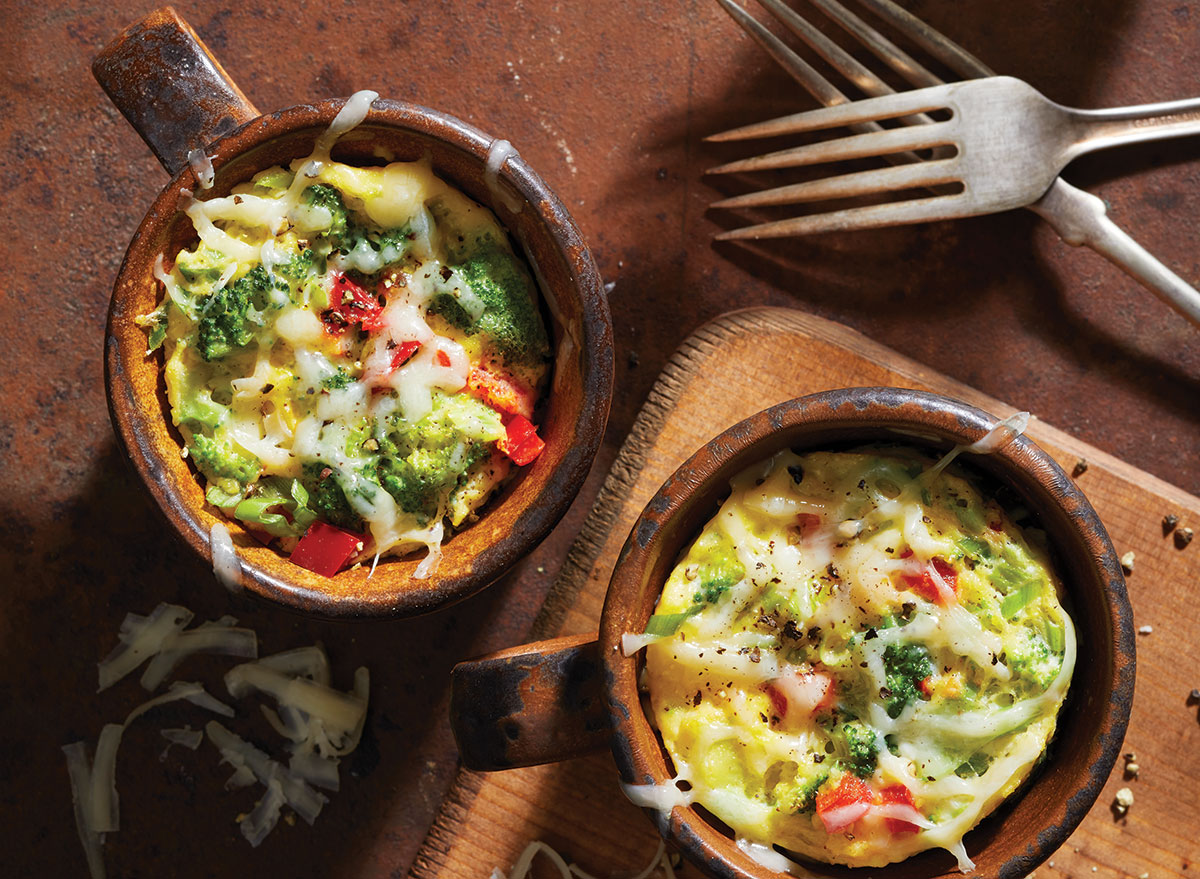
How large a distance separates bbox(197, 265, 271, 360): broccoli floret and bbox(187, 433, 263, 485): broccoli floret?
0.15 m

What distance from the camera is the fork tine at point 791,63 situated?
222 cm

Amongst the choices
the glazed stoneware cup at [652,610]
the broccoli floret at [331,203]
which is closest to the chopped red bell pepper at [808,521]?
the glazed stoneware cup at [652,610]

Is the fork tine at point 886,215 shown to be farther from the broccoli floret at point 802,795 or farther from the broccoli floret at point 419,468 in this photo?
the broccoli floret at point 802,795

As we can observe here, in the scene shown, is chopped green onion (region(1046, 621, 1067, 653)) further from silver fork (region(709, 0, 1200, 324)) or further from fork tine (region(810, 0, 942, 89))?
fork tine (region(810, 0, 942, 89))

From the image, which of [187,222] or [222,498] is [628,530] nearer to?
[222,498]

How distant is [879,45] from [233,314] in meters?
1.50

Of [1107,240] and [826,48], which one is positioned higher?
[826,48]

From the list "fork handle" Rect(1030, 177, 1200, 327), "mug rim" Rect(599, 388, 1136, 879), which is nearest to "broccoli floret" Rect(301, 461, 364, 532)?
"mug rim" Rect(599, 388, 1136, 879)

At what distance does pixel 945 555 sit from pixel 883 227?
0.99 metres

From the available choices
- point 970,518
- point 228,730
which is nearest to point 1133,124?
point 970,518

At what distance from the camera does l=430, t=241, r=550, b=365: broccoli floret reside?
1.81 meters

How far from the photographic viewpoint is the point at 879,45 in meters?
2.24

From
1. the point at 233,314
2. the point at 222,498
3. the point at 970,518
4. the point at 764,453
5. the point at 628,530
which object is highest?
the point at 233,314

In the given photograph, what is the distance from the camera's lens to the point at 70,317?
2.38 meters
